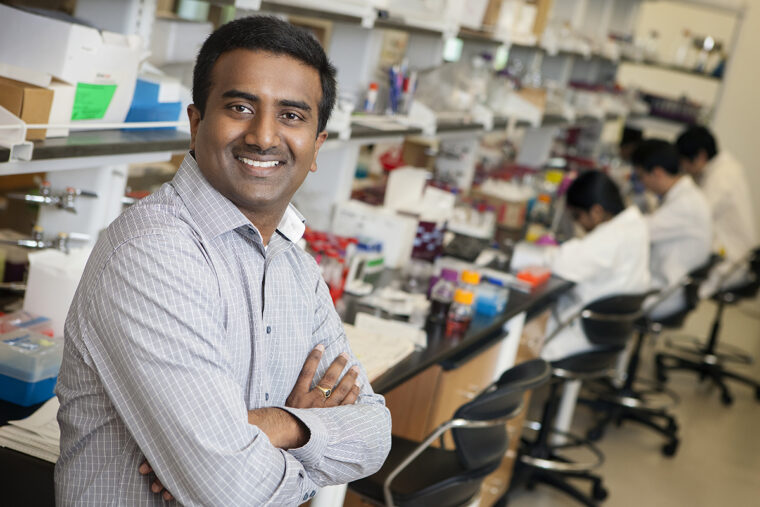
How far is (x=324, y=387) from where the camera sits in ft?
5.44

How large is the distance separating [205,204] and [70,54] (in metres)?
0.61

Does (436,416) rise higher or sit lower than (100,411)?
lower

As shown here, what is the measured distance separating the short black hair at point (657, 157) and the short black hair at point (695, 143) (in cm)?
84

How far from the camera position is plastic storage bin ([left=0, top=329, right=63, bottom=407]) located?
1791mm

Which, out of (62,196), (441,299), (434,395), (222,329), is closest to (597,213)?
(441,299)

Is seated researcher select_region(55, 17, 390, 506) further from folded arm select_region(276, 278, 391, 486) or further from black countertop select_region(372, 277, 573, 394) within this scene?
black countertop select_region(372, 277, 573, 394)

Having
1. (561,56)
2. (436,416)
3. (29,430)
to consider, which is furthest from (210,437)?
(561,56)

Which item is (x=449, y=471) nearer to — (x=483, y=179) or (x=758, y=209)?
A: (x=483, y=179)

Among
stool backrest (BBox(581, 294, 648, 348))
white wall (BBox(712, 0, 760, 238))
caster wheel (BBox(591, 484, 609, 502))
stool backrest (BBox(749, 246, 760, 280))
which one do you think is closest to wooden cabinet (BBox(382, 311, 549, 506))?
stool backrest (BBox(581, 294, 648, 348))

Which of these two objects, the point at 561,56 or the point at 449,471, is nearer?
the point at 449,471

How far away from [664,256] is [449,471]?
10.3ft

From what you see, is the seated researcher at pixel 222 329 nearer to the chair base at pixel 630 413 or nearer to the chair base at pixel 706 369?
the chair base at pixel 630 413

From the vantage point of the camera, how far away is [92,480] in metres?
1.36

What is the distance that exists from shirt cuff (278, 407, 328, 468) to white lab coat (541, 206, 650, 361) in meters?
2.57
